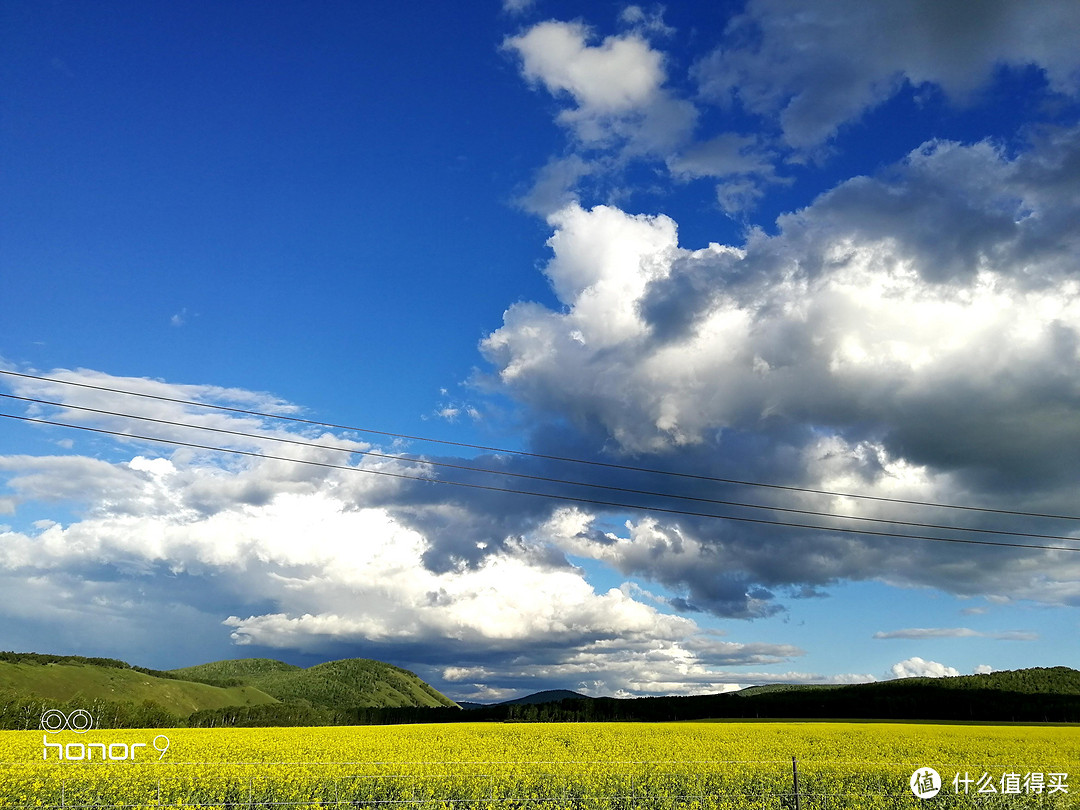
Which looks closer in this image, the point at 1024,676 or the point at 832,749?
the point at 832,749

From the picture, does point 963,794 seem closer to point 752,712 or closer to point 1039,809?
point 1039,809

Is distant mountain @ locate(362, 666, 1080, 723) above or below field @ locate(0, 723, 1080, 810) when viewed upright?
below

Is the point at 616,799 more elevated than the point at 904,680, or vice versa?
the point at 616,799

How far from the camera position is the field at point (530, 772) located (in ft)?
116

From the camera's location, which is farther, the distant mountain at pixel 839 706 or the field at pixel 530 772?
the distant mountain at pixel 839 706

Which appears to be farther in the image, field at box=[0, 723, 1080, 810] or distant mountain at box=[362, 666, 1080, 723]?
distant mountain at box=[362, 666, 1080, 723]

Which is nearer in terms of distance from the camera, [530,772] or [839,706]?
[530,772]

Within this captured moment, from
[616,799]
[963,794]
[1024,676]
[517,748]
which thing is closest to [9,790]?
[616,799]

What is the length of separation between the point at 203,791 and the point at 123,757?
15.5 m

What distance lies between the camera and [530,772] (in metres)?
40.4

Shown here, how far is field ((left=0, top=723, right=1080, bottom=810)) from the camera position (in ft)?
→ 116

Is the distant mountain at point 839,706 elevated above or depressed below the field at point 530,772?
below

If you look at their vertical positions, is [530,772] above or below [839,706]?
above

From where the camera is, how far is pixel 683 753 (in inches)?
2062
